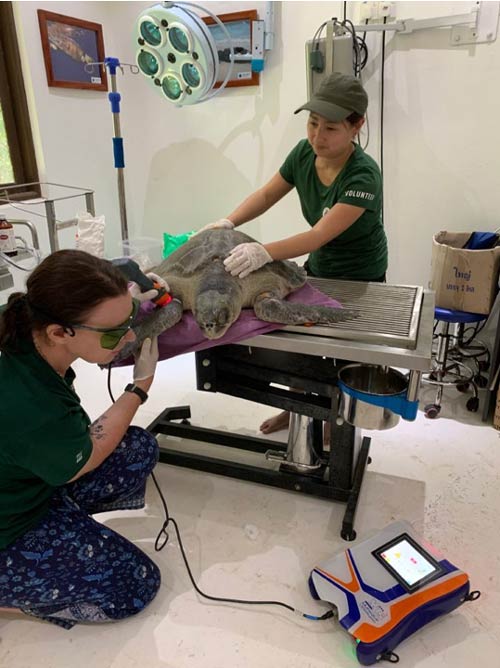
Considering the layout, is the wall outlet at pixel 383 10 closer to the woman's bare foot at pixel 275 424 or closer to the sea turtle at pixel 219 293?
the sea turtle at pixel 219 293

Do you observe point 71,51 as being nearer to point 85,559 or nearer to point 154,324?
point 154,324

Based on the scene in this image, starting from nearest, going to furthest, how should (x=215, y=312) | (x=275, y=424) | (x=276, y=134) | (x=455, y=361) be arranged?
1. (x=215, y=312)
2. (x=275, y=424)
3. (x=455, y=361)
4. (x=276, y=134)

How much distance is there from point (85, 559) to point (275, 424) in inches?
45.6

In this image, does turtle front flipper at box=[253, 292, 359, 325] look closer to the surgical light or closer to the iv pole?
the surgical light

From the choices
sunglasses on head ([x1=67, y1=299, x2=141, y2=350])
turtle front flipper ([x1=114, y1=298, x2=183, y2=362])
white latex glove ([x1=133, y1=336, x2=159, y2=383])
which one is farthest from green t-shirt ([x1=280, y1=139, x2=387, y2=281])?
sunglasses on head ([x1=67, y1=299, x2=141, y2=350])

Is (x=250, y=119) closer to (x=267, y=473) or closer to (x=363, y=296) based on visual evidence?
(x=363, y=296)

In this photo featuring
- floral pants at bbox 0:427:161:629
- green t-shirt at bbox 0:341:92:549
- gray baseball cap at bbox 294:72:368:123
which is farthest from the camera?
gray baseball cap at bbox 294:72:368:123

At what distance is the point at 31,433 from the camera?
1087mm

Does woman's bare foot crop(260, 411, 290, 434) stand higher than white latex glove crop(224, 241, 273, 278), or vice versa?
white latex glove crop(224, 241, 273, 278)

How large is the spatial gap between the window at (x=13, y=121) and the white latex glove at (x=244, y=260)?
7.00 ft

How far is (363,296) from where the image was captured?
1.88 m

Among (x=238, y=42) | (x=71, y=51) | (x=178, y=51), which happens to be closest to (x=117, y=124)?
(x=71, y=51)

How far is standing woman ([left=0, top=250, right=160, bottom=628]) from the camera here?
111cm

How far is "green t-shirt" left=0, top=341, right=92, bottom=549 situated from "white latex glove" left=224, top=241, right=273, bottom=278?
678mm
